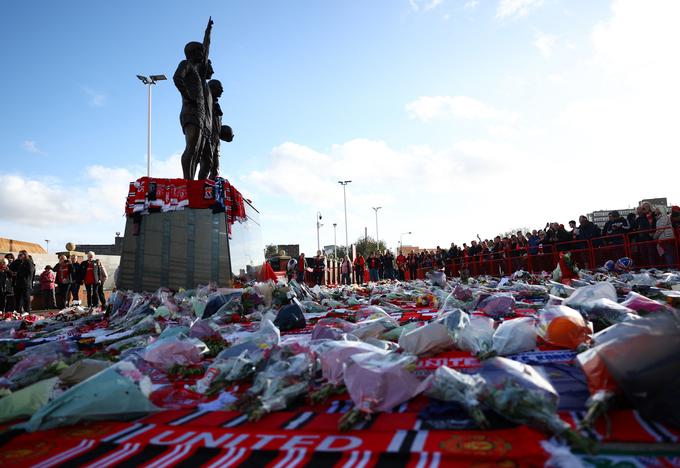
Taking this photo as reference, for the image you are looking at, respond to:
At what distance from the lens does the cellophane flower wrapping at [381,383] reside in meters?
1.95

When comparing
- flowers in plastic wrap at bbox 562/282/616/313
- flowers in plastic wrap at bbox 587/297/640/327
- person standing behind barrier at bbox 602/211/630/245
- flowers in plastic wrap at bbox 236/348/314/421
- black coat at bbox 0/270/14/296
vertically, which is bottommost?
flowers in plastic wrap at bbox 236/348/314/421

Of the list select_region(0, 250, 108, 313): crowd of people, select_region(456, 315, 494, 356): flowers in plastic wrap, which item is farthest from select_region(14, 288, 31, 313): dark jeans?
select_region(456, 315, 494, 356): flowers in plastic wrap

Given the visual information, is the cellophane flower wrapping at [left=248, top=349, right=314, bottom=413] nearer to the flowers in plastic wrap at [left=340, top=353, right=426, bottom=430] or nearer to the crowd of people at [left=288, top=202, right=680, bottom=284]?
the flowers in plastic wrap at [left=340, top=353, right=426, bottom=430]

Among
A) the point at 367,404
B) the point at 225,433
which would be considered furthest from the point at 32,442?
the point at 367,404

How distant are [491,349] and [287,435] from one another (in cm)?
153

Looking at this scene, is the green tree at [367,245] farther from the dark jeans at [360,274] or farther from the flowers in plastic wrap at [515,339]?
the flowers in plastic wrap at [515,339]

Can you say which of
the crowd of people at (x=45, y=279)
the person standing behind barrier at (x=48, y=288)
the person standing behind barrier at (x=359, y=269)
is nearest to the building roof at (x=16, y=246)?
the person standing behind barrier at (x=48, y=288)

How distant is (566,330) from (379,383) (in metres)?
1.50

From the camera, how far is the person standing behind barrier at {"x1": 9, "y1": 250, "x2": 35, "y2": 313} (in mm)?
10539

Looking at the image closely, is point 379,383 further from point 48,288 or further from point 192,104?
point 48,288

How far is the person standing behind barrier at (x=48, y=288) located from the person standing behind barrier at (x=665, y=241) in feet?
53.8

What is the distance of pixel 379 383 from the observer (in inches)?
79.0

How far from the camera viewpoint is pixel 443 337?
2.92 meters

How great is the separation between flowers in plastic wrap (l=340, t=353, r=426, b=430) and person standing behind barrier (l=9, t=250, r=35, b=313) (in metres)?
11.5
